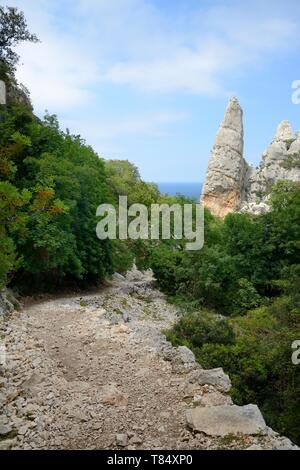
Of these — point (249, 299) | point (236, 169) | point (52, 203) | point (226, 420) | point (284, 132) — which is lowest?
point (249, 299)

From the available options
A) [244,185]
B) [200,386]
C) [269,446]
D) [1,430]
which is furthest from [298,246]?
[244,185]

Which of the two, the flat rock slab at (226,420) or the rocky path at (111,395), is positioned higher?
the flat rock slab at (226,420)

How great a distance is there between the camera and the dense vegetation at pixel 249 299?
9343 millimetres

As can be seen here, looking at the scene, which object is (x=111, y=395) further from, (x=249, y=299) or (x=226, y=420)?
(x=249, y=299)

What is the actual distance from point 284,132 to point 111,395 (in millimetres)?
57457

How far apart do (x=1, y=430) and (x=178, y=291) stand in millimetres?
16914

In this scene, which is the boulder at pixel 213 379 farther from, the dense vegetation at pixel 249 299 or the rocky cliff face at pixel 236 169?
the rocky cliff face at pixel 236 169

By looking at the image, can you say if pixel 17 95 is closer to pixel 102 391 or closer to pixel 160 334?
pixel 160 334

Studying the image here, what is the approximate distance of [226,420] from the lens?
5.88m

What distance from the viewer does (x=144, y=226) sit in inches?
1029

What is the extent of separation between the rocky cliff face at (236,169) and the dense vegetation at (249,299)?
1003 inches

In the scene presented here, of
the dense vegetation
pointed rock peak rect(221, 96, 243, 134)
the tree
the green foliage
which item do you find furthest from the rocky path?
pointed rock peak rect(221, 96, 243, 134)

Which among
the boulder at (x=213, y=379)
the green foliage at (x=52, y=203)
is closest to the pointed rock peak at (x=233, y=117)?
the green foliage at (x=52, y=203)

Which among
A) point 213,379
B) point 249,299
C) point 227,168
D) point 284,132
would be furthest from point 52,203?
point 284,132
